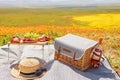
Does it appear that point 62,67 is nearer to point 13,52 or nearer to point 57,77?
point 57,77

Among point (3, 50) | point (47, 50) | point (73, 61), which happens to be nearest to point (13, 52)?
point (3, 50)

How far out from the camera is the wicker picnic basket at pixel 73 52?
18.9ft

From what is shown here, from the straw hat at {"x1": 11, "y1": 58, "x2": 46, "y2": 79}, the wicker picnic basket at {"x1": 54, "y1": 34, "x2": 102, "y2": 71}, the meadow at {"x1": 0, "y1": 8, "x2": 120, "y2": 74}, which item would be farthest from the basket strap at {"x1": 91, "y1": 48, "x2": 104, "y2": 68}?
the straw hat at {"x1": 11, "y1": 58, "x2": 46, "y2": 79}

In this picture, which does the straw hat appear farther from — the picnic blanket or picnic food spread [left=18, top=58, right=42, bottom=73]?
the picnic blanket

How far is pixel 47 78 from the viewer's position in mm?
5250

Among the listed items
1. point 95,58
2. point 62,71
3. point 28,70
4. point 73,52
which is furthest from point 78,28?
point 28,70

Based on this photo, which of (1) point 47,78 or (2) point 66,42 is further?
(2) point 66,42

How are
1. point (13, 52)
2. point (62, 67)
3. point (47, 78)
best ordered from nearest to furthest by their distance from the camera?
point (47, 78), point (62, 67), point (13, 52)

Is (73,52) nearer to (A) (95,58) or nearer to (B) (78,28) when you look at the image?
(A) (95,58)

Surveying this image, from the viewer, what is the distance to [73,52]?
583 centimetres

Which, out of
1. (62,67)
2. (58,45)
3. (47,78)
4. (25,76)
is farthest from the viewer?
(58,45)

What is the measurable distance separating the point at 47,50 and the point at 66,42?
1.57 m

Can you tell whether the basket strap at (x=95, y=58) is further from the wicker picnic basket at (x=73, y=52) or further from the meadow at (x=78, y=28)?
the meadow at (x=78, y=28)

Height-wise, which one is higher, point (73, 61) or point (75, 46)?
point (75, 46)
